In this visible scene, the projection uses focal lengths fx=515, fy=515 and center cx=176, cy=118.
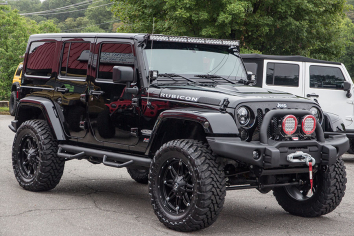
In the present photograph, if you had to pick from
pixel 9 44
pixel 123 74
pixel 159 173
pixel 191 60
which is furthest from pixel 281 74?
pixel 9 44

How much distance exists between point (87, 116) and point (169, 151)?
1.77 m

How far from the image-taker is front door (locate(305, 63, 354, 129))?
11406 mm

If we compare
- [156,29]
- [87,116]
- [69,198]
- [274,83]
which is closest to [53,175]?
[69,198]

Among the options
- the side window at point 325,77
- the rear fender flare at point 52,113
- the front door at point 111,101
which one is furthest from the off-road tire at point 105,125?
the side window at point 325,77

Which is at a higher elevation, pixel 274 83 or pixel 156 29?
pixel 156 29

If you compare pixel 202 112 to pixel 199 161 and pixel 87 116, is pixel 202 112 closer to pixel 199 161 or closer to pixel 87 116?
pixel 199 161

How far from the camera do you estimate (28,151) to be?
716 centimetres

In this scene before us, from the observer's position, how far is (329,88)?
11.5m

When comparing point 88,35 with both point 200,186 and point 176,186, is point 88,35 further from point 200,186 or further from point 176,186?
point 200,186

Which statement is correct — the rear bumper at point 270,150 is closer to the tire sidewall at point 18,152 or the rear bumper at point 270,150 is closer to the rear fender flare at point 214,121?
the rear fender flare at point 214,121

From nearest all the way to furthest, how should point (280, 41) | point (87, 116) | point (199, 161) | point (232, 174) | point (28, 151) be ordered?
point (199, 161), point (232, 174), point (87, 116), point (28, 151), point (280, 41)

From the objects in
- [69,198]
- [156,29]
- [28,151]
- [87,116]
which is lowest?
[69,198]

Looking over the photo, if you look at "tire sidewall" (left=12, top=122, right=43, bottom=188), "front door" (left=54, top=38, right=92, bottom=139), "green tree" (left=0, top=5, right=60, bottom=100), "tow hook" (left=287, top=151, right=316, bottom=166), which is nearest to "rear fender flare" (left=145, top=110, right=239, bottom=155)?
"tow hook" (left=287, top=151, right=316, bottom=166)

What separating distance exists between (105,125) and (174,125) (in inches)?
43.6
